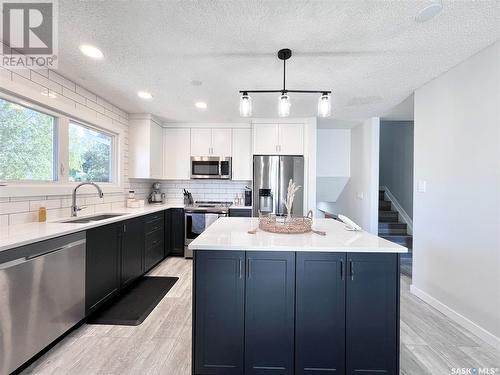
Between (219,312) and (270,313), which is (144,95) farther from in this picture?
(270,313)

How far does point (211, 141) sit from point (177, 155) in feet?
2.30

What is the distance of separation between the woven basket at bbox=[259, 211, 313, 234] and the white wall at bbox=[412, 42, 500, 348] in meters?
1.51

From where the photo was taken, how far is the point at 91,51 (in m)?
1.98

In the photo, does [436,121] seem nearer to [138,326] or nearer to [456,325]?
[456,325]

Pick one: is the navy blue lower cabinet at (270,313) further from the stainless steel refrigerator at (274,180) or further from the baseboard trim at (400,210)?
the baseboard trim at (400,210)

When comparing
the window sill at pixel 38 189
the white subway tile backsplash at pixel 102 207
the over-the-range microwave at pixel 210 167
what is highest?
the over-the-range microwave at pixel 210 167

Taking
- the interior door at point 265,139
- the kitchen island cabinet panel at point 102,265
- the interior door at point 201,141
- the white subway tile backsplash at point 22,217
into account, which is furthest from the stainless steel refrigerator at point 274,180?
the white subway tile backsplash at point 22,217

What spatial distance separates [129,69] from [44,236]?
1700 mm

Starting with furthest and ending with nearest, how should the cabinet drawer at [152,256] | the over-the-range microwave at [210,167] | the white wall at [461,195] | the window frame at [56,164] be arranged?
the over-the-range microwave at [210,167] → the cabinet drawer at [152,256] → the window frame at [56,164] → the white wall at [461,195]

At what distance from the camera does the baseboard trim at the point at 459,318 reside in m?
1.81

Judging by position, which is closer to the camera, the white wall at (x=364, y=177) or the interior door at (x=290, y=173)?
the interior door at (x=290, y=173)

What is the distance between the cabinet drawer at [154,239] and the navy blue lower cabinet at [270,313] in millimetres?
2267

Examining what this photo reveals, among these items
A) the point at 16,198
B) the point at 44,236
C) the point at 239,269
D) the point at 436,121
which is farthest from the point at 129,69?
the point at 436,121

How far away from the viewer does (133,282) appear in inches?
113
